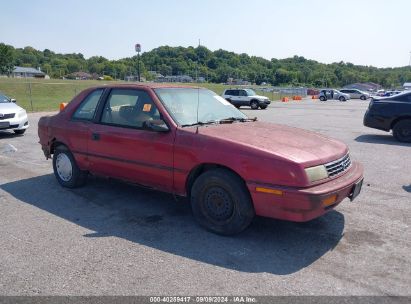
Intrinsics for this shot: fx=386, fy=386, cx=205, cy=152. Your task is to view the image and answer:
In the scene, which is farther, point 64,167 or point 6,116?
point 6,116

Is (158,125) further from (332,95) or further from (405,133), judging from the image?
(332,95)

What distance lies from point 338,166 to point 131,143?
2461mm

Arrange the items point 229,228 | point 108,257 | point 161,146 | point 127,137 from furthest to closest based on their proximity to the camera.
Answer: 1. point 127,137
2. point 161,146
3. point 229,228
4. point 108,257

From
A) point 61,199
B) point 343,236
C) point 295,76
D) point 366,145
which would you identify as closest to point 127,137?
point 61,199

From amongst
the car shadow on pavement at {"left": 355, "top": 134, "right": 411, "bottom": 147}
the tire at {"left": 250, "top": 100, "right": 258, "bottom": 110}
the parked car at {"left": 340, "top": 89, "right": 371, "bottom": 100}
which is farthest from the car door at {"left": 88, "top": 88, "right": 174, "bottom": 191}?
the parked car at {"left": 340, "top": 89, "right": 371, "bottom": 100}

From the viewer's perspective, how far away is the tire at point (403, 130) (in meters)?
10.9

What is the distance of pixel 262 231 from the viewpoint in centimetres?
431

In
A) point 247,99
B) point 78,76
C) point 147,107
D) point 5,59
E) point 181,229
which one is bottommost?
point 78,76

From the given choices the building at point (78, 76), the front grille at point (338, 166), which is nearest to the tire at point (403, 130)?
the front grille at point (338, 166)

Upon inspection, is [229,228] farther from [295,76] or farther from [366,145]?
[295,76]

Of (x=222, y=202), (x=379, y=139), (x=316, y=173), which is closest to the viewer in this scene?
(x=316, y=173)

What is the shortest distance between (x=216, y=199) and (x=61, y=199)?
2.50m

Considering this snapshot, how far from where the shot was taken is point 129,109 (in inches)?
199

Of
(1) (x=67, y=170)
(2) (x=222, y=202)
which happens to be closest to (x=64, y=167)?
(1) (x=67, y=170)
